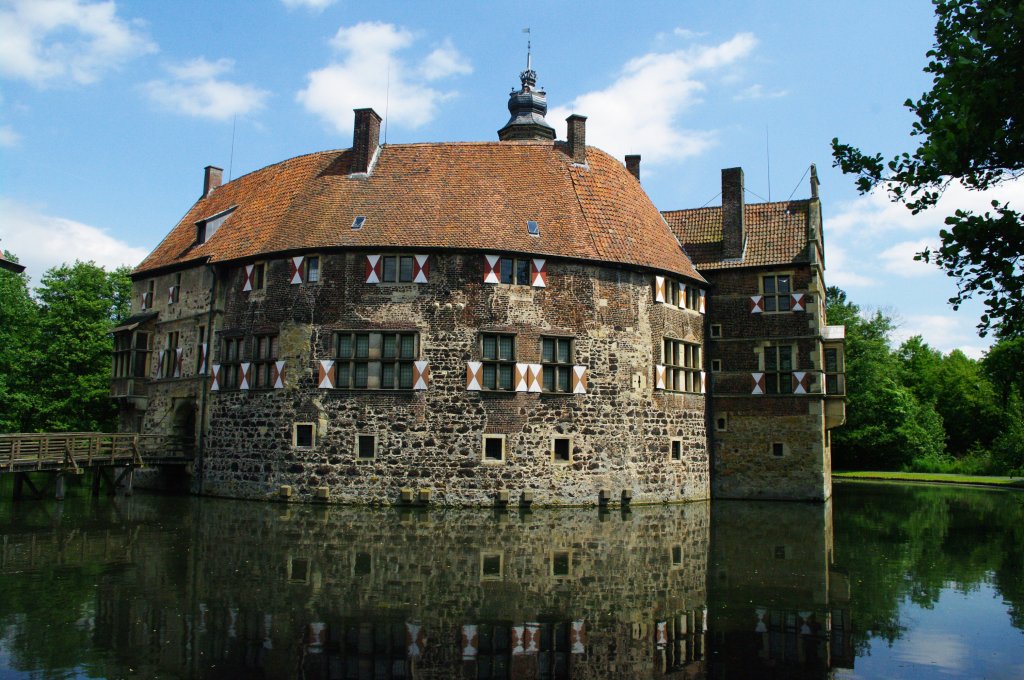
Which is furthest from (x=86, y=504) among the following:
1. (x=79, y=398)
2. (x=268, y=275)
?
(x=79, y=398)

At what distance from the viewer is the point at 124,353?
2834 cm

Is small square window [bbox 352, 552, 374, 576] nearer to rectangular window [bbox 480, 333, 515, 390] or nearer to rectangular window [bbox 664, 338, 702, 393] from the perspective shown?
rectangular window [bbox 480, 333, 515, 390]

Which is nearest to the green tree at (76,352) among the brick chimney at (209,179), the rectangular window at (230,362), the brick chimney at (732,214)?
the brick chimney at (209,179)

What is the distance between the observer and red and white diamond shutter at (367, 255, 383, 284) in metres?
22.7

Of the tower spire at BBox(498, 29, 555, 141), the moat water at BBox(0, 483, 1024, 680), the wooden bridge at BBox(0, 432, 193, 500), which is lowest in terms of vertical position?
the moat water at BBox(0, 483, 1024, 680)

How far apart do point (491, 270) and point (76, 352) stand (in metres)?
24.3

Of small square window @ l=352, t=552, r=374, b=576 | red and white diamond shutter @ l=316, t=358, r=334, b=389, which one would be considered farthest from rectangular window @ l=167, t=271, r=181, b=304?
small square window @ l=352, t=552, r=374, b=576

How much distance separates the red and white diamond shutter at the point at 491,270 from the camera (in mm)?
22844

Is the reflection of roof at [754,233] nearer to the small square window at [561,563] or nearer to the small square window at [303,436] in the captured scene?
the small square window at [303,436]

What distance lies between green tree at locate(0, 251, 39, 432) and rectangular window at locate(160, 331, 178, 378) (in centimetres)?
1048

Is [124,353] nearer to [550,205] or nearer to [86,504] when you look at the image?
[86,504]

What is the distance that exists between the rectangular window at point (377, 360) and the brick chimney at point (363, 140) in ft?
20.2

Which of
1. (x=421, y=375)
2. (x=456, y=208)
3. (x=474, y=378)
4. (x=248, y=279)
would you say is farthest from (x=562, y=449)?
(x=248, y=279)

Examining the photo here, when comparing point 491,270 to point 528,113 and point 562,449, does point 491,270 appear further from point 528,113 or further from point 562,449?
point 528,113
